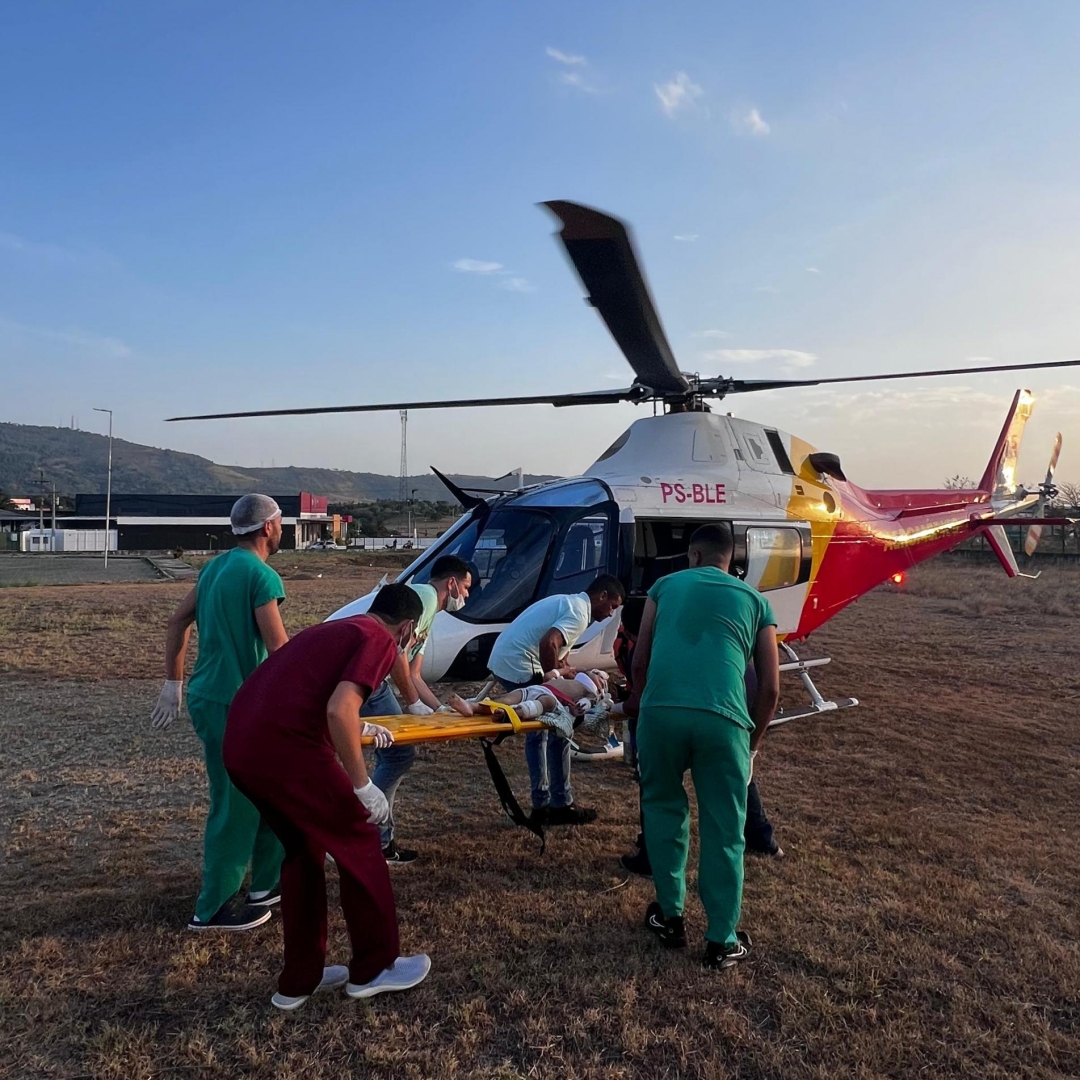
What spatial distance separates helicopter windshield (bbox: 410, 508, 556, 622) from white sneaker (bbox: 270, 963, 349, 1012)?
323 centimetres

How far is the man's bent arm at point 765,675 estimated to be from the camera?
11.6 ft

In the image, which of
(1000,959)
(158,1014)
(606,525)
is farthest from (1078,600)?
(158,1014)

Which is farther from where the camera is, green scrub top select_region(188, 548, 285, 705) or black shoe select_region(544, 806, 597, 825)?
black shoe select_region(544, 806, 597, 825)

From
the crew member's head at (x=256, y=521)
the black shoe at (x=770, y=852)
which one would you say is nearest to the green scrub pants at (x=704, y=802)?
the black shoe at (x=770, y=852)

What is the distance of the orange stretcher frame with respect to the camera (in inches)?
153

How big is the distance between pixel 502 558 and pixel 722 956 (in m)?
3.78

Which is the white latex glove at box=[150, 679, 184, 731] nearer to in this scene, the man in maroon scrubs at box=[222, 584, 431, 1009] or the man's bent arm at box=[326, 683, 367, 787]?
the man in maroon scrubs at box=[222, 584, 431, 1009]

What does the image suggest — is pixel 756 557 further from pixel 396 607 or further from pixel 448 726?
pixel 396 607

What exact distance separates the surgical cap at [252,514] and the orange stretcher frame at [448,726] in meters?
1.10

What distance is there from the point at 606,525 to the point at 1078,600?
16689mm

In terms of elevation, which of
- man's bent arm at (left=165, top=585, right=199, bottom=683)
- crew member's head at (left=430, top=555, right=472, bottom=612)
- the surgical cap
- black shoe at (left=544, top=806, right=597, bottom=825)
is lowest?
black shoe at (left=544, top=806, right=597, bottom=825)

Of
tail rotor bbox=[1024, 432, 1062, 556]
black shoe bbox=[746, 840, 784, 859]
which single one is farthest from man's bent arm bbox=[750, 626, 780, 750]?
tail rotor bbox=[1024, 432, 1062, 556]

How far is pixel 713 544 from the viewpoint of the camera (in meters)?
3.74

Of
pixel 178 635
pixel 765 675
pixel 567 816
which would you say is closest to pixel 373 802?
pixel 178 635
